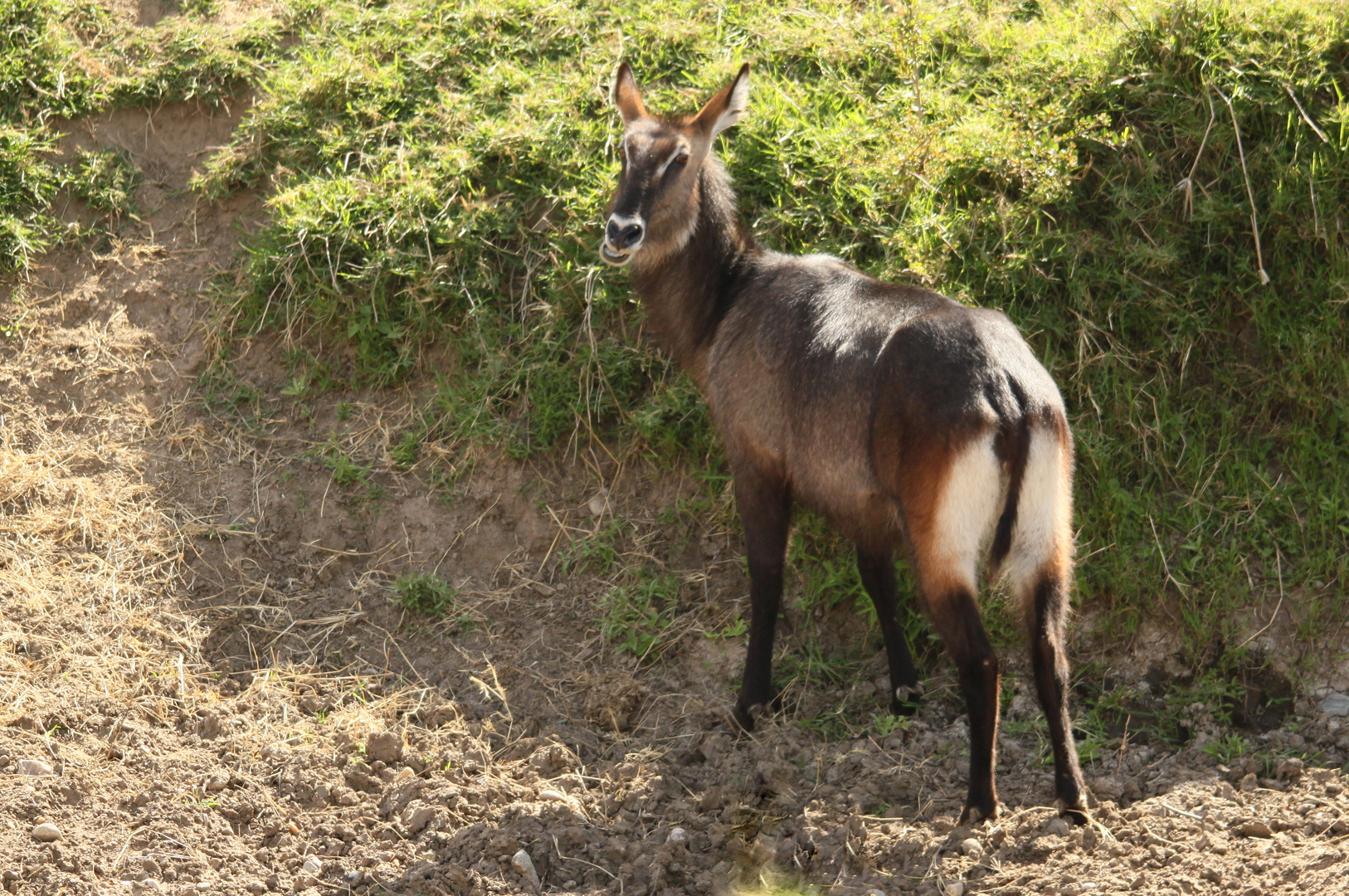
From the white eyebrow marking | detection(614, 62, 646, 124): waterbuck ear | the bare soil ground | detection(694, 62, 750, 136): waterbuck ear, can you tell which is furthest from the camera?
Answer: detection(614, 62, 646, 124): waterbuck ear

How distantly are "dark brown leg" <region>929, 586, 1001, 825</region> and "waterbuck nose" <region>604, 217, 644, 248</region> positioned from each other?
1.65m

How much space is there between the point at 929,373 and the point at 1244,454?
1.78 meters

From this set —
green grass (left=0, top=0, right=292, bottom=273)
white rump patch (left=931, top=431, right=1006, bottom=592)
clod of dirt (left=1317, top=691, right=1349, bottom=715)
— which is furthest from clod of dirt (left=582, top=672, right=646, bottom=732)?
green grass (left=0, top=0, right=292, bottom=273)

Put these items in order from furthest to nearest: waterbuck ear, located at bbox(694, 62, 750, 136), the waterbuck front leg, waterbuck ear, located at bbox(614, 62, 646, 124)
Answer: waterbuck ear, located at bbox(614, 62, 646, 124)
waterbuck ear, located at bbox(694, 62, 750, 136)
the waterbuck front leg

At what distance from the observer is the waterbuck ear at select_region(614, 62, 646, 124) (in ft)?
15.7

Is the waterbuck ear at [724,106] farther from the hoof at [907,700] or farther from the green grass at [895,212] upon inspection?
the hoof at [907,700]

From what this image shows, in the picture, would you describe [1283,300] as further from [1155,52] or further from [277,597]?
[277,597]

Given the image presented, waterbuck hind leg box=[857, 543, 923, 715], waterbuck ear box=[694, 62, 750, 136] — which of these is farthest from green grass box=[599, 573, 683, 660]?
waterbuck ear box=[694, 62, 750, 136]

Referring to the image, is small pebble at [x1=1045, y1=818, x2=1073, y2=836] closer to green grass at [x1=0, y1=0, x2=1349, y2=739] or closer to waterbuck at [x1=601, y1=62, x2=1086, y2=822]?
waterbuck at [x1=601, y1=62, x2=1086, y2=822]

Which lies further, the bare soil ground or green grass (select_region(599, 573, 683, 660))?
green grass (select_region(599, 573, 683, 660))

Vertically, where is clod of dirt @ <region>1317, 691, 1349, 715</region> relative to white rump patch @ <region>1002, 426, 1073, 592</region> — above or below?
below

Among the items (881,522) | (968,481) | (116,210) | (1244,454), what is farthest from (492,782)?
(116,210)

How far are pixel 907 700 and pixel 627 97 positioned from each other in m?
2.65

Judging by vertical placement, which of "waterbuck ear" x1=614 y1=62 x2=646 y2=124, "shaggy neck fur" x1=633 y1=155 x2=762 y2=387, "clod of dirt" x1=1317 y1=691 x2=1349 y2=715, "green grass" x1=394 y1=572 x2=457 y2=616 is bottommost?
"green grass" x1=394 y1=572 x2=457 y2=616
